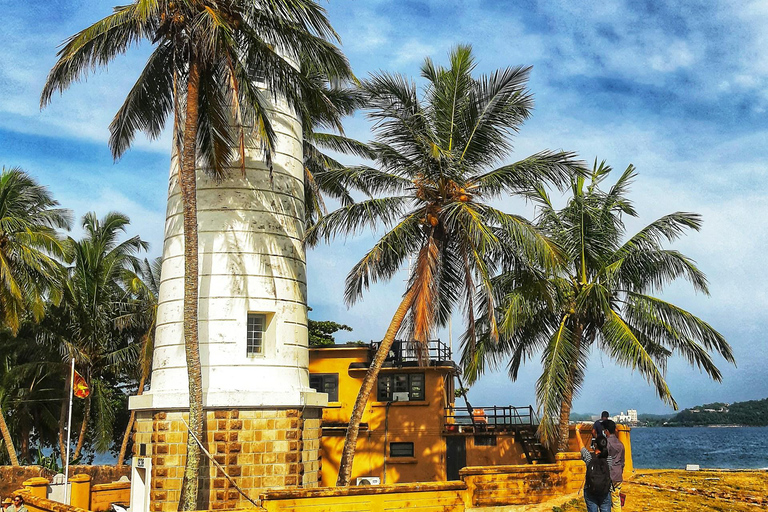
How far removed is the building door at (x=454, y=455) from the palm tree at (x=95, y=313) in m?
15.4

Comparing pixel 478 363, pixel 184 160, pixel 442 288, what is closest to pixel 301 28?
pixel 184 160

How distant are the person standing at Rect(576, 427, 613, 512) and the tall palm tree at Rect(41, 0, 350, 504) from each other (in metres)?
8.37

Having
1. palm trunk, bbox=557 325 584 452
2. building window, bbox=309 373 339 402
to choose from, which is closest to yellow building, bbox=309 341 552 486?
building window, bbox=309 373 339 402

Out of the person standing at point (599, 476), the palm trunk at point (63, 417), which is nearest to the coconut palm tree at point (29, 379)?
the palm trunk at point (63, 417)

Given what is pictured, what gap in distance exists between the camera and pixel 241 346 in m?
17.9

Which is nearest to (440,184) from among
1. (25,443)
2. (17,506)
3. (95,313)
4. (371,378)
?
(371,378)

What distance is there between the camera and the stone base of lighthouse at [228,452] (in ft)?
55.9

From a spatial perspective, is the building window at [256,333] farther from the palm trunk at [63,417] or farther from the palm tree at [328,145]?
the palm trunk at [63,417]

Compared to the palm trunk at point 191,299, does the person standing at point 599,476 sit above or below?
below

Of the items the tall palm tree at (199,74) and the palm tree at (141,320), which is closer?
the tall palm tree at (199,74)

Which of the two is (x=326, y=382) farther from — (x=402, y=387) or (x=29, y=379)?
(x=29, y=379)

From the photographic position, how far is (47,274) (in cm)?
2719

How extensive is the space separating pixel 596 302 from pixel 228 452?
444 inches

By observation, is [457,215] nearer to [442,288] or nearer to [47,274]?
[442,288]
